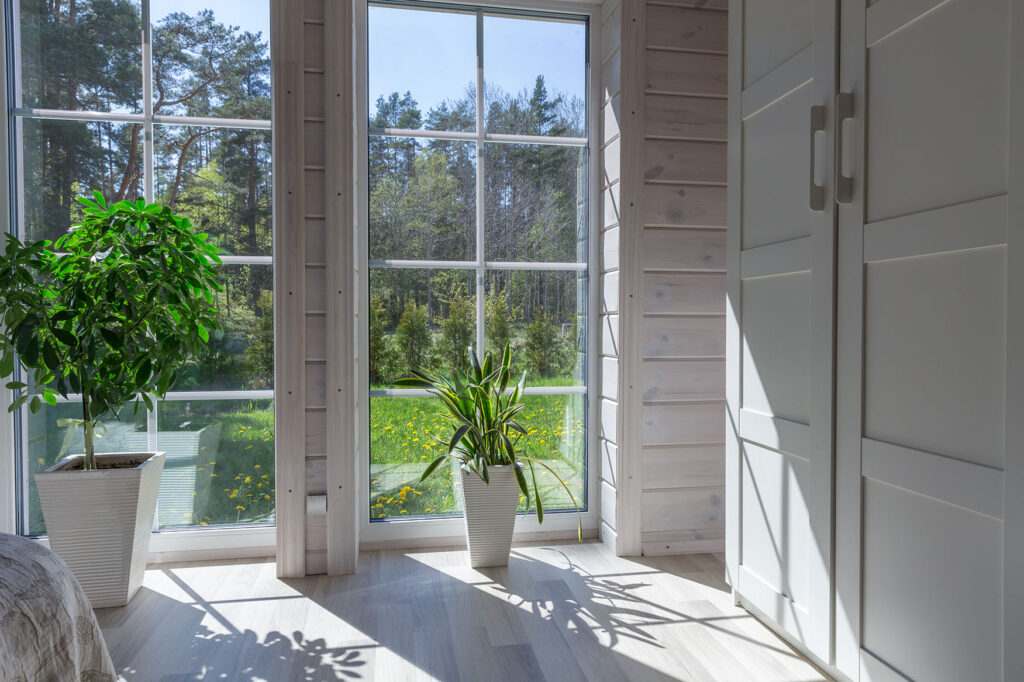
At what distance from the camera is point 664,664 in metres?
1.79

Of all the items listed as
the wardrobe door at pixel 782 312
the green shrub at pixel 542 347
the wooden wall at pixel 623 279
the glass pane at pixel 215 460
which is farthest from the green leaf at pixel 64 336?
the wardrobe door at pixel 782 312

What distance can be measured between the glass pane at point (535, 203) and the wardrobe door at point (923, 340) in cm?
141

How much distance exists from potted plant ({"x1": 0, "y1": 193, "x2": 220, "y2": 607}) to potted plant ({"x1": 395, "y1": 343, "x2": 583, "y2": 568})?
2.80 feet

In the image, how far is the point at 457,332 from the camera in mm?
2756

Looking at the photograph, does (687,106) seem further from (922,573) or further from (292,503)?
(292,503)

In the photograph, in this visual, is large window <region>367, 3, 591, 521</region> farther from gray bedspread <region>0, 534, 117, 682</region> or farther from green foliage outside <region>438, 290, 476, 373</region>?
gray bedspread <region>0, 534, 117, 682</region>

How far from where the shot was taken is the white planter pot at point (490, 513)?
96.7 inches

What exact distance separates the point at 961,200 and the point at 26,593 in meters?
1.86

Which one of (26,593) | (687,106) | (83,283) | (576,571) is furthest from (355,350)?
(687,106)

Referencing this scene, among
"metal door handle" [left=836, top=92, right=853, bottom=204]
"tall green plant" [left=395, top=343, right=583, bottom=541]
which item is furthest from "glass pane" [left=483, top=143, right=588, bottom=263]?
"metal door handle" [left=836, top=92, right=853, bottom=204]

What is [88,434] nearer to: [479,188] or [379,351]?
[379,351]

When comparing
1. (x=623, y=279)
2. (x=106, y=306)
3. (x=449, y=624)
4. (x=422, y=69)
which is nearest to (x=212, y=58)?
(x=422, y=69)

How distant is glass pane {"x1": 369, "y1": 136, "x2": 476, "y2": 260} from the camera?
2684 millimetres

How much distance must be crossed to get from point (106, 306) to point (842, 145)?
2168mm
